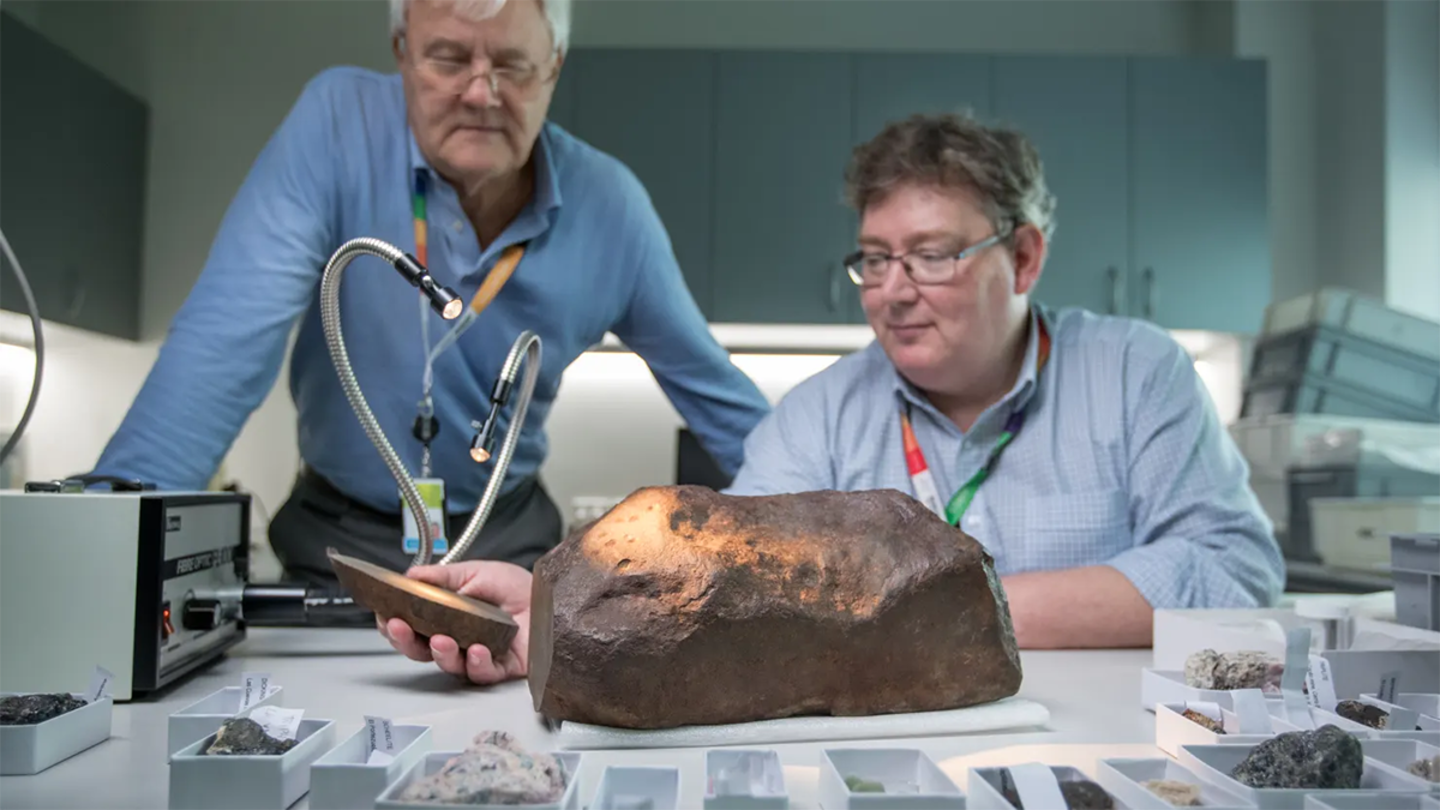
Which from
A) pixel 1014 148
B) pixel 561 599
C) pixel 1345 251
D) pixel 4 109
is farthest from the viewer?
pixel 1345 251

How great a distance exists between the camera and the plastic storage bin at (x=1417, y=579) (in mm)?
980

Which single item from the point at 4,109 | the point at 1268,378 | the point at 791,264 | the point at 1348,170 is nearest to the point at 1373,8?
the point at 1348,170

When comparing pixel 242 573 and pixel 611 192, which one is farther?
pixel 611 192

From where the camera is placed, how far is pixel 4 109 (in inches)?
105

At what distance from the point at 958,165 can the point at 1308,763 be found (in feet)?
3.34

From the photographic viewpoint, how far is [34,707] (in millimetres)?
704

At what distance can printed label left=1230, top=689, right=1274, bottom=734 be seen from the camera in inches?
28.5

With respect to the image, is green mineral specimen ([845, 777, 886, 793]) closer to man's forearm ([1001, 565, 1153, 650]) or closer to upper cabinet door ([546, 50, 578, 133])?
man's forearm ([1001, 565, 1153, 650])

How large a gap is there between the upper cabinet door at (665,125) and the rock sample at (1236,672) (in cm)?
256

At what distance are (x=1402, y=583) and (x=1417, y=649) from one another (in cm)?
17

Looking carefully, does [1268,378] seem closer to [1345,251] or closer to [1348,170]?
[1345,251]

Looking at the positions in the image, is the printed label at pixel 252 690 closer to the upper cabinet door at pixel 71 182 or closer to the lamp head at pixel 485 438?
the lamp head at pixel 485 438

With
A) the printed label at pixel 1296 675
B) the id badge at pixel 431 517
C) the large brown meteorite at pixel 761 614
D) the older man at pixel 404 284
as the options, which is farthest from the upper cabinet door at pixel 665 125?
the printed label at pixel 1296 675

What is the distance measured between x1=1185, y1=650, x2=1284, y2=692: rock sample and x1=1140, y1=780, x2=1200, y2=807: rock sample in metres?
0.27
